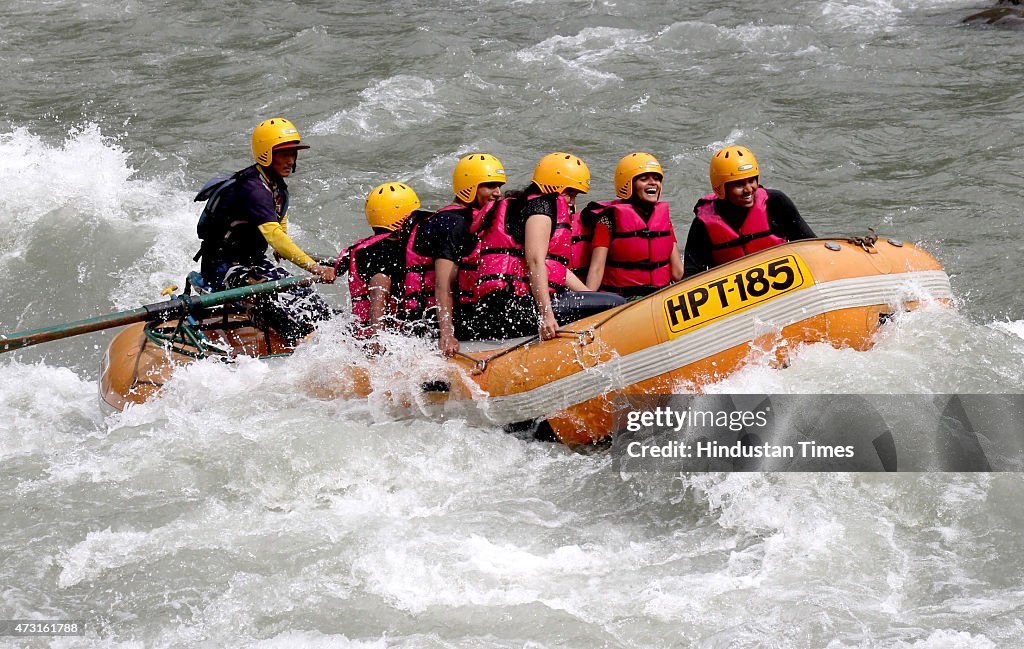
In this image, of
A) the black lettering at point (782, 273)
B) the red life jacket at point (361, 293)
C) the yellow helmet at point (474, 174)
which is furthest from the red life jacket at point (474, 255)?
the black lettering at point (782, 273)

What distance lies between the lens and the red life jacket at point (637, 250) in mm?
6582

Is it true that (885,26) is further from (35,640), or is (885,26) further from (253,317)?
(35,640)

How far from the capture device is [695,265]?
663 centimetres

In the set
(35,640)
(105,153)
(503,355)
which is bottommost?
(35,640)

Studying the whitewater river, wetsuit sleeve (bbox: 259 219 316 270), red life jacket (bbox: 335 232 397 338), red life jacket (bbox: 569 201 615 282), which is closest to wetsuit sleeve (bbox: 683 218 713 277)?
red life jacket (bbox: 569 201 615 282)

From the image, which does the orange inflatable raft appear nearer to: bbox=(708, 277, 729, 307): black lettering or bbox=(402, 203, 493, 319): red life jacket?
bbox=(708, 277, 729, 307): black lettering

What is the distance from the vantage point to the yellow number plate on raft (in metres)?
5.77

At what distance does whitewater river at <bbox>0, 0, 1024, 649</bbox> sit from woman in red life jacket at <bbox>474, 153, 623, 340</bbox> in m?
0.68

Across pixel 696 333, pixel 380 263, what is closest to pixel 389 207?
pixel 380 263

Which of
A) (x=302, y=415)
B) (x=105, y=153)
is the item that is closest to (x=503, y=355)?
(x=302, y=415)

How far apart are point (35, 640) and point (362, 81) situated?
33.0ft

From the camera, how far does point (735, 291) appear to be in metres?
5.79

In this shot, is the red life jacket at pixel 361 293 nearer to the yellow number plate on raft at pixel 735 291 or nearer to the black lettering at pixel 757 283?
the yellow number plate on raft at pixel 735 291

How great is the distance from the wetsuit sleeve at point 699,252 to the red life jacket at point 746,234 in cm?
4
